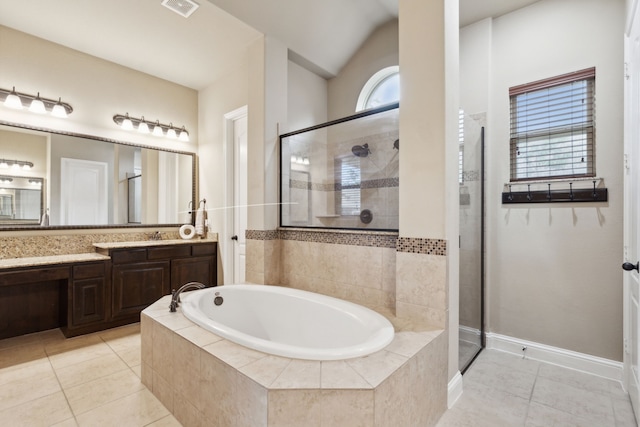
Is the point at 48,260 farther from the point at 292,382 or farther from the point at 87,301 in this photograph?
the point at 292,382

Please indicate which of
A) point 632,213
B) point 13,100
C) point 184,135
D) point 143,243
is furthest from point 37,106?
point 632,213

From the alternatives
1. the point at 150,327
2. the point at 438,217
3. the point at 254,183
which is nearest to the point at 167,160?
the point at 254,183

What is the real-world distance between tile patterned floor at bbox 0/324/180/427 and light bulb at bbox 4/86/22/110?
207cm

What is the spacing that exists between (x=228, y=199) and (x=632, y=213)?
342cm

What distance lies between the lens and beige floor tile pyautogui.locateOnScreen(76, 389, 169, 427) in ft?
5.50

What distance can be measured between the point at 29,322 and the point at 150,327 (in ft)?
6.25

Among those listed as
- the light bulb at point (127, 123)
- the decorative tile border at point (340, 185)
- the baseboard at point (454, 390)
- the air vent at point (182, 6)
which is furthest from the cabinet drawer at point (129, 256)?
the baseboard at point (454, 390)

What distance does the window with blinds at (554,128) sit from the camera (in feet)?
7.27

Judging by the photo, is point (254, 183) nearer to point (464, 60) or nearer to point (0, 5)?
point (464, 60)

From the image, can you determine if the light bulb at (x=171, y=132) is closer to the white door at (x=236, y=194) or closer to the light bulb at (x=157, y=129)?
the light bulb at (x=157, y=129)

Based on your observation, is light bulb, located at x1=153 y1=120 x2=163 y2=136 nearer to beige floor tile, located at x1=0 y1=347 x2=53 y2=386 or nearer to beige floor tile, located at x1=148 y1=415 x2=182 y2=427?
beige floor tile, located at x1=0 y1=347 x2=53 y2=386

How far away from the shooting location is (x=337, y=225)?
2574 mm

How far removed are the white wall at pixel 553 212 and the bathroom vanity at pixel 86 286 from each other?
3.21m

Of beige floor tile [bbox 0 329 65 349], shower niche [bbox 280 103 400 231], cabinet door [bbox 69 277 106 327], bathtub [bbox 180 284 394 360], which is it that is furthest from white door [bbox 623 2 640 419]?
beige floor tile [bbox 0 329 65 349]
